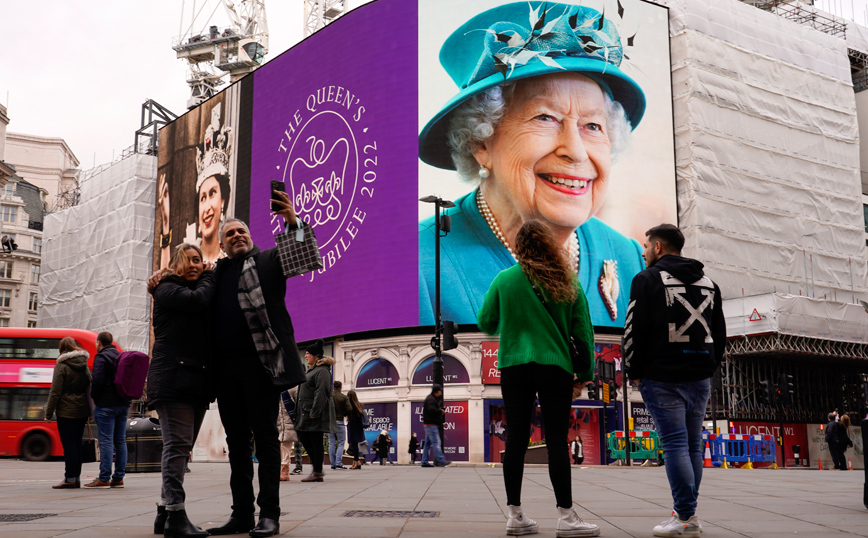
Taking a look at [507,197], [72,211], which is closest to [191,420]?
[507,197]

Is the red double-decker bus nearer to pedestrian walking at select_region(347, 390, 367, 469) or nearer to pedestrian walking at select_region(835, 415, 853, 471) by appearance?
pedestrian walking at select_region(347, 390, 367, 469)

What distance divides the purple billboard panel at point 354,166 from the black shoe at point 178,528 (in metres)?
30.8

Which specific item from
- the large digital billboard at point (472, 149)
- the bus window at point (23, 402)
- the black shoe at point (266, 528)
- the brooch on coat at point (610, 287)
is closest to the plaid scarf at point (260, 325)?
the black shoe at point (266, 528)

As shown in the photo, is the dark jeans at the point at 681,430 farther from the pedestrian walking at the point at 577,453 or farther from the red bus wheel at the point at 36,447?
the red bus wheel at the point at 36,447

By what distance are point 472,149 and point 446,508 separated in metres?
30.5

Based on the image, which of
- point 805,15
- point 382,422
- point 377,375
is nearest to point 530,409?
point 382,422

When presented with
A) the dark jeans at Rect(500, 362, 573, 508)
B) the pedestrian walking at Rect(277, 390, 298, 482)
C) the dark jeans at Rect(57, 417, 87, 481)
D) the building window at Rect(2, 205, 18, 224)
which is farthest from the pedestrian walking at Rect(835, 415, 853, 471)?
the building window at Rect(2, 205, 18, 224)

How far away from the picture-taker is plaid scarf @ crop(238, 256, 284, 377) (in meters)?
5.10

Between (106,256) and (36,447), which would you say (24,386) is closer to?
(36,447)

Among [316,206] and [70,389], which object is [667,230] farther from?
[316,206]

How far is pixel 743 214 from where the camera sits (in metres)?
38.9

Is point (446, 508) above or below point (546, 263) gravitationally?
below

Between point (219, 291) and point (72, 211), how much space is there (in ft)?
194

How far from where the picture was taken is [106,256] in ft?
179
